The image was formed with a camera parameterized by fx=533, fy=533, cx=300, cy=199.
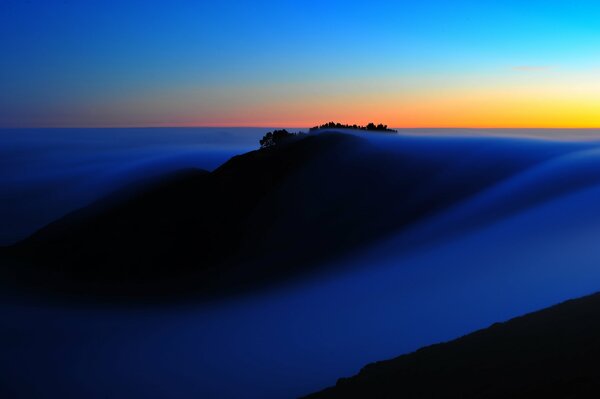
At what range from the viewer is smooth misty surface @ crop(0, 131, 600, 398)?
43.0ft

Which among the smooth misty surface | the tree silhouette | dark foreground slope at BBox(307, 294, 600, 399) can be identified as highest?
the tree silhouette

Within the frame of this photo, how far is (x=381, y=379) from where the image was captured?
866cm

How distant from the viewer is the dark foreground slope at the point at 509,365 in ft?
22.3

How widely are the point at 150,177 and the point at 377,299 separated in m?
32.6

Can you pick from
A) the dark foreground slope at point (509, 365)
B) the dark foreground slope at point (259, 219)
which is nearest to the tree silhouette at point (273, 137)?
the dark foreground slope at point (259, 219)

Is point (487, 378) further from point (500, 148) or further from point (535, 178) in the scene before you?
point (500, 148)

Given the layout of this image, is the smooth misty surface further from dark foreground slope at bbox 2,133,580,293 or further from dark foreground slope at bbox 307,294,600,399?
dark foreground slope at bbox 307,294,600,399

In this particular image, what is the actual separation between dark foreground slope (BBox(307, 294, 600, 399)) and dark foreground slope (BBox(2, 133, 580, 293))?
14208mm

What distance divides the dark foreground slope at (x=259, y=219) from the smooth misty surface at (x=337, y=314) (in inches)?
88.6

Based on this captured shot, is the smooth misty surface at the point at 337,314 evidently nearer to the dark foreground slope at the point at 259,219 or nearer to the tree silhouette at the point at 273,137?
the dark foreground slope at the point at 259,219

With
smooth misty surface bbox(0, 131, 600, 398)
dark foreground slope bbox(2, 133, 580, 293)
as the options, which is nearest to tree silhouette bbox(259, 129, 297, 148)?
dark foreground slope bbox(2, 133, 580, 293)

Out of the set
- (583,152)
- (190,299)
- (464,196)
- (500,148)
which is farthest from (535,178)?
(190,299)

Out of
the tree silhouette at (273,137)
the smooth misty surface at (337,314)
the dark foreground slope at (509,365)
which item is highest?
the tree silhouette at (273,137)

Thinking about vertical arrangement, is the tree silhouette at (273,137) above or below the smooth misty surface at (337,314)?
above
